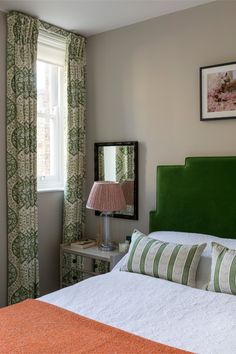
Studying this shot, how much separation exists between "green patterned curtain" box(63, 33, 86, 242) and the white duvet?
43.3 inches

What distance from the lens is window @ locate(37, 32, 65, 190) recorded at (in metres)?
3.38

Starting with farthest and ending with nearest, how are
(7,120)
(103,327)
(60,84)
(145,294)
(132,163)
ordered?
(60,84) < (132,163) < (7,120) < (145,294) < (103,327)

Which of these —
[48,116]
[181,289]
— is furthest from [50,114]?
[181,289]

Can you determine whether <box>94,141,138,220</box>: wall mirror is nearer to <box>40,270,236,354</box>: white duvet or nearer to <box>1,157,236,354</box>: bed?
<box>1,157,236,354</box>: bed

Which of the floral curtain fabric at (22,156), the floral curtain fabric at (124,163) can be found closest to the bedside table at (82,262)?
the floral curtain fabric at (22,156)

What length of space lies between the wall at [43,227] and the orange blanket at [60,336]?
1117 mm

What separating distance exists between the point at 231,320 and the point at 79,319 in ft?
2.46

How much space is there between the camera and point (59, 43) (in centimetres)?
339

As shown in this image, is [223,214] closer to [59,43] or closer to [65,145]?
[65,145]

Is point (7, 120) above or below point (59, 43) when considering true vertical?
below

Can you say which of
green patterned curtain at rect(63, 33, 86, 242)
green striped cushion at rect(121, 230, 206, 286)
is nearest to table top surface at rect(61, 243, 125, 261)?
green patterned curtain at rect(63, 33, 86, 242)

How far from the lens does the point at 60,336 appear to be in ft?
5.35

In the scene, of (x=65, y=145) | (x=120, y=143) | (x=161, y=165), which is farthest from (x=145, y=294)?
(x=65, y=145)

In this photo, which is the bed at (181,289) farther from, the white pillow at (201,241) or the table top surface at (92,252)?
the table top surface at (92,252)
